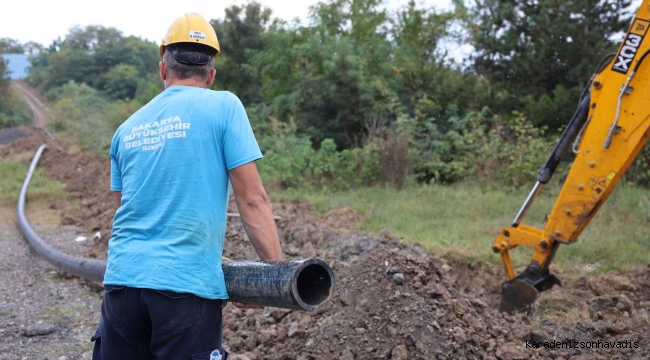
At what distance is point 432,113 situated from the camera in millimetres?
16188

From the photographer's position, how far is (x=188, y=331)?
2451 millimetres

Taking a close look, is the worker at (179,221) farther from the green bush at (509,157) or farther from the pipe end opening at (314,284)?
the green bush at (509,157)

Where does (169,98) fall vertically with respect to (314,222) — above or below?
above

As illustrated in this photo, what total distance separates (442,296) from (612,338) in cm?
135

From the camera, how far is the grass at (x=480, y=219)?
790 cm

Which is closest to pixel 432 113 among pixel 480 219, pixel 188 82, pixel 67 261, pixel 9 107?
pixel 480 219

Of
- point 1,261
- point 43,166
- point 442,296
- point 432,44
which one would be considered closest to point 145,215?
point 442,296

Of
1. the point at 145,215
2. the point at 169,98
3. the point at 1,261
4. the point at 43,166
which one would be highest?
the point at 169,98

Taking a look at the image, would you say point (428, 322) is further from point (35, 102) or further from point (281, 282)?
point (35, 102)

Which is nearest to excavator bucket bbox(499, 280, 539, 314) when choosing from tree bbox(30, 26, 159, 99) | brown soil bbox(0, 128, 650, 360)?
brown soil bbox(0, 128, 650, 360)

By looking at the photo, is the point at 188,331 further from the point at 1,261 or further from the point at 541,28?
the point at 541,28

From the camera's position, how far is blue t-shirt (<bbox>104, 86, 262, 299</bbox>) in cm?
246

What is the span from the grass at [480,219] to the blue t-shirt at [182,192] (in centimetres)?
556

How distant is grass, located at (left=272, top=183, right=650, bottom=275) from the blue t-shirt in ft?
18.2
